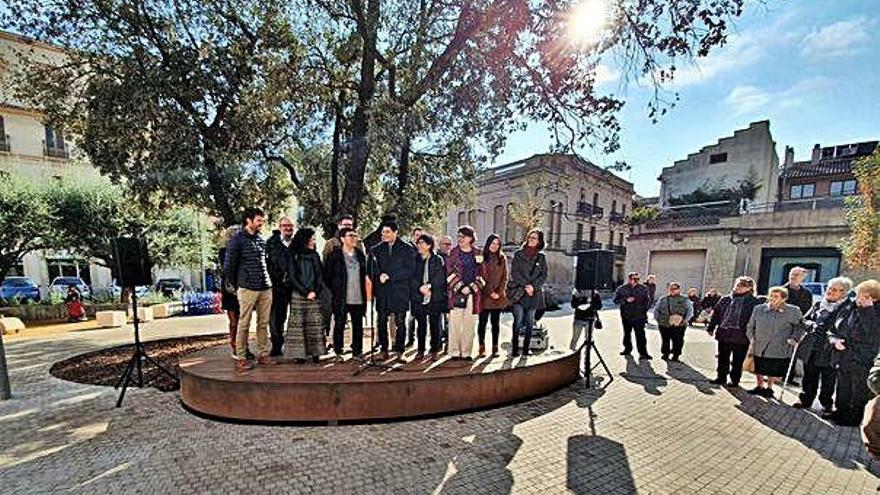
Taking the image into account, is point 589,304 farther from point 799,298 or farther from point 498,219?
point 498,219

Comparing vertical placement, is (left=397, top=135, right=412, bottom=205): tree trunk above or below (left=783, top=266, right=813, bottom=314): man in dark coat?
above

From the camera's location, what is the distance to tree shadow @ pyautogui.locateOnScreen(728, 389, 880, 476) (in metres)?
3.81

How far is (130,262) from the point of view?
518 centimetres

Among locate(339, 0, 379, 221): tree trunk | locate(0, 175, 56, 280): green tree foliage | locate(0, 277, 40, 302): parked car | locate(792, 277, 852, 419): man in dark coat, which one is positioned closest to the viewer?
locate(792, 277, 852, 419): man in dark coat

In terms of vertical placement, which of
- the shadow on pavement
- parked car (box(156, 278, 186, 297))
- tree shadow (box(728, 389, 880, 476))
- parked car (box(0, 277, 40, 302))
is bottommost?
parked car (box(156, 278, 186, 297))

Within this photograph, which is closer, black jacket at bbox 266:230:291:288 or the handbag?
black jacket at bbox 266:230:291:288

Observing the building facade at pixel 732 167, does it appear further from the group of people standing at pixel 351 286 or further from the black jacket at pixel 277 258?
the black jacket at pixel 277 258

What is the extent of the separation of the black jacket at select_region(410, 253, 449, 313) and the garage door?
1855 centimetres

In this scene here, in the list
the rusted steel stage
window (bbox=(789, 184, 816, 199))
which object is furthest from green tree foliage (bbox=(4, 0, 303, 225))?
window (bbox=(789, 184, 816, 199))

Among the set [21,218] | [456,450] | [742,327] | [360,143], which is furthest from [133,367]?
[21,218]

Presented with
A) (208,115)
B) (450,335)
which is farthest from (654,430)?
(208,115)

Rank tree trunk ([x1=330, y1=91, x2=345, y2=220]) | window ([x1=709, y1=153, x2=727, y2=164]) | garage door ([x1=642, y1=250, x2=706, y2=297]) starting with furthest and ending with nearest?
1. window ([x1=709, y1=153, x2=727, y2=164])
2. garage door ([x1=642, y1=250, x2=706, y2=297])
3. tree trunk ([x1=330, y1=91, x2=345, y2=220])

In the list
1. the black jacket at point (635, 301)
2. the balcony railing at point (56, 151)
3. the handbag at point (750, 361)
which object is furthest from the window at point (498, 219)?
the balcony railing at point (56, 151)

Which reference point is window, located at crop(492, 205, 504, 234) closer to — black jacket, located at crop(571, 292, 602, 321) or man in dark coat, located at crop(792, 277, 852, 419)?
black jacket, located at crop(571, 292, 602, 321)
